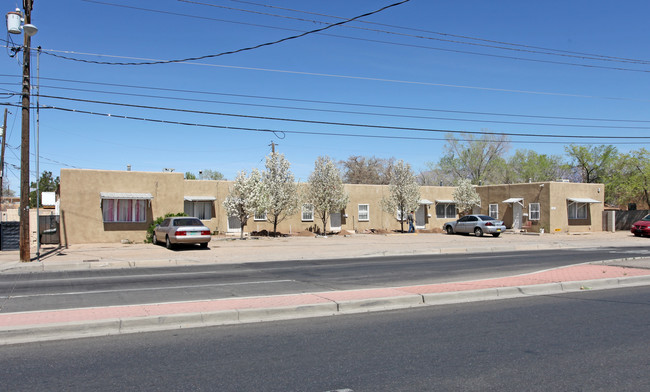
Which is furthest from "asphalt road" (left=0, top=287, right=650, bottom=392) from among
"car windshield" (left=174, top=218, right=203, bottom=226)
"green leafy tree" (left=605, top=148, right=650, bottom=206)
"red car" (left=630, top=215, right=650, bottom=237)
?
"green leafy tree" (left=605, top=148, right=650, bottom=206)

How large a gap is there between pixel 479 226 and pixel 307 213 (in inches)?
459

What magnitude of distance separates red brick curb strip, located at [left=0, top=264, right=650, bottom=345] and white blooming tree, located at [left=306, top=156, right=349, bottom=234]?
63.7 feet

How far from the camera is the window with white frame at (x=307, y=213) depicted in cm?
3293

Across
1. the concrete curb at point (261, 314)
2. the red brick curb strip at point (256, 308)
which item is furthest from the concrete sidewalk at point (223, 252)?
the concrete curb at point (261, 314)

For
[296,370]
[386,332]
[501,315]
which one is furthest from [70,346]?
[501,315]

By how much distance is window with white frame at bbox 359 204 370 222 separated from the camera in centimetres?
3550

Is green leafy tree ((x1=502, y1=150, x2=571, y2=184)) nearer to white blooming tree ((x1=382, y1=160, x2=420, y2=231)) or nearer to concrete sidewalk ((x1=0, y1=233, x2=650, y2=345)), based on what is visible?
white blooming tree ((x1=382, y1=160, x2=420, y2=231))

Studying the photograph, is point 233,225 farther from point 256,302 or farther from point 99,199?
point 256,302

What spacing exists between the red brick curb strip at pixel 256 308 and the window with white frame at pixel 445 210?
91.6ft

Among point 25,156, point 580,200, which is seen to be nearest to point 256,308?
point 25,156

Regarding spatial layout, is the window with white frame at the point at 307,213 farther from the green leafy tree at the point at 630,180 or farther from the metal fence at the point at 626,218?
the green leafy tree at the point at 630,180

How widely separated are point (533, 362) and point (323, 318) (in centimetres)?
345

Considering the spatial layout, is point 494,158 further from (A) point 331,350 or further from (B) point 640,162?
(A) point 331,350

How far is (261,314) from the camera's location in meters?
8.07
